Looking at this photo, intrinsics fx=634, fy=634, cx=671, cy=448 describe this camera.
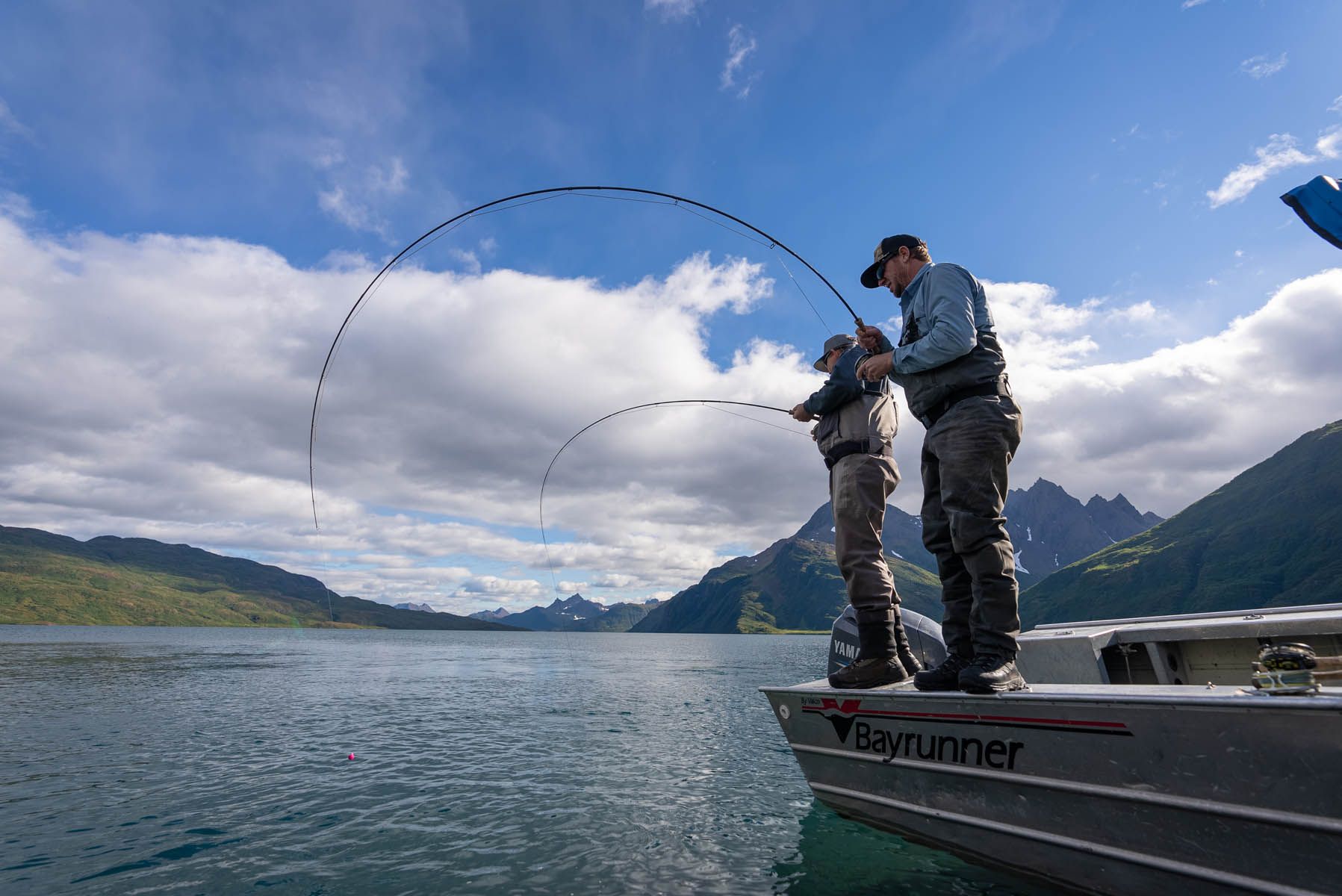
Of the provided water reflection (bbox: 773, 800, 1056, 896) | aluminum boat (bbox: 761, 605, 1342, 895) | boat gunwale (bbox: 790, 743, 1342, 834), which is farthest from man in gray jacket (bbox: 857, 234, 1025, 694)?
water reflection (bbox: 773, 800, 1056, 896)

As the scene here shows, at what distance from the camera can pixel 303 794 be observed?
26.8 ft

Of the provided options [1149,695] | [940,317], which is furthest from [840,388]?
[1149,695]

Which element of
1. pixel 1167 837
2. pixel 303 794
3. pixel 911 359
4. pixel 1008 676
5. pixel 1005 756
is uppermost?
pixel 911 359

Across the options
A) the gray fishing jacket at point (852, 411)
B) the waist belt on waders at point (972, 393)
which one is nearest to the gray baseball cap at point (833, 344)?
the gray fishing jacket at point (852, 411)

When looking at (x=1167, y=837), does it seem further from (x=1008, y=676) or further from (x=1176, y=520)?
(x=1176, y=520)

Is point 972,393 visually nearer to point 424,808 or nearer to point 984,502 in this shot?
point 984,502

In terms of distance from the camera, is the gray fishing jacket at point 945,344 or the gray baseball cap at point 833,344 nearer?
the gray fishing jacket at point 945,344

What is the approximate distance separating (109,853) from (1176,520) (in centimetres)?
24008

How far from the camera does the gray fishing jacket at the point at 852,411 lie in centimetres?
626

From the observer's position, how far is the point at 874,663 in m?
6.19

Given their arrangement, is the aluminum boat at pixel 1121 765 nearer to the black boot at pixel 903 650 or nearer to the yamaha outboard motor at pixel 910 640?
the black boot at pixel 903 650

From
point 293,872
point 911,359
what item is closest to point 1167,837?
point 911,359

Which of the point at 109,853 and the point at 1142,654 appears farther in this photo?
the point at 1142,654

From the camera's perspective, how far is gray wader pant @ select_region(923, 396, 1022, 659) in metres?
4.70
